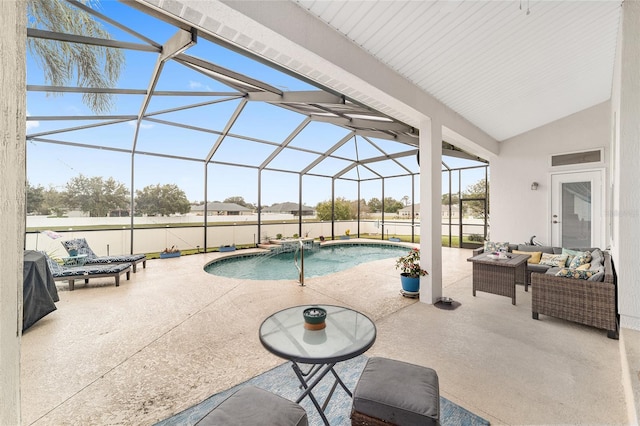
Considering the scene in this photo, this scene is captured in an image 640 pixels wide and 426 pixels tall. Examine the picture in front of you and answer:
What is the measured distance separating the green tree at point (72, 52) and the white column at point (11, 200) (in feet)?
11.3

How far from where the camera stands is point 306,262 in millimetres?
9164

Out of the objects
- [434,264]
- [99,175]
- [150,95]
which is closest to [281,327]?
[434,264]

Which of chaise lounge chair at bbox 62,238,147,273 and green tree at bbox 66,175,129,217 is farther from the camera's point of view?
green tree at bbox 66,175,129,217

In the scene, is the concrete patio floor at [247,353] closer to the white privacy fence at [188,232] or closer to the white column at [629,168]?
the white column at [629,168]

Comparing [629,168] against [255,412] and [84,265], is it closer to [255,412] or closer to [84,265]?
[255,412]

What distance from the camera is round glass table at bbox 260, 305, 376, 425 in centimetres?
172

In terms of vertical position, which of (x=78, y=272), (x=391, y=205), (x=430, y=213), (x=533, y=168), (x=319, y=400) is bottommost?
(x=319, y=400)

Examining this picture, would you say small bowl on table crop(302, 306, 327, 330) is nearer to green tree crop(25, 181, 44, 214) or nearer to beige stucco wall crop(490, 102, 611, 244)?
beige stucco wall crop(490, 102, 611, 244)

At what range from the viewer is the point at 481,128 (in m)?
6.33

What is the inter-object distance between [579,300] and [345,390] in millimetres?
3199

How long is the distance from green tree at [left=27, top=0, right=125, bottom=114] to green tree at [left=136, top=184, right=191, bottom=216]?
369 cm

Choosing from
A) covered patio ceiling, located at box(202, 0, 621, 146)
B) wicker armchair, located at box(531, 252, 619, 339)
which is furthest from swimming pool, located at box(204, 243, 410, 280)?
covered patio ceiling, located at box(202, 0, 621, 146)

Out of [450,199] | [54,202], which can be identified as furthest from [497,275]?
[54,202]

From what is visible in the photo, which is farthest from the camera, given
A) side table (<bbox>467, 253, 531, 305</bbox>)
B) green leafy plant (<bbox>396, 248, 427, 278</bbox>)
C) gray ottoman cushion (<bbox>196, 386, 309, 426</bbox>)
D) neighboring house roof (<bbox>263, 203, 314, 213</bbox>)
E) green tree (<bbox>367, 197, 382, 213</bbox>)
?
green tree (<bbox>367, 197, 382, 213</bbox>)
